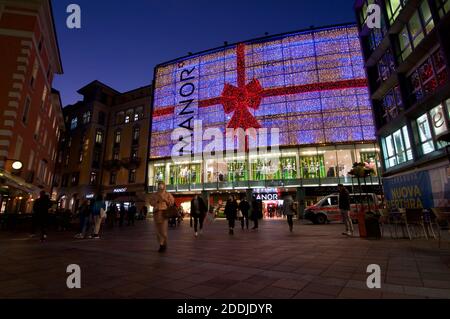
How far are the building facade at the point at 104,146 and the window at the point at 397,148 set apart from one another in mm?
35383

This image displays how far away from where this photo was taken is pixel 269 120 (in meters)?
37.3

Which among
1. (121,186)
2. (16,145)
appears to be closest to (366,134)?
(16,145)

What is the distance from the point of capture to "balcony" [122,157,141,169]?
146 ft

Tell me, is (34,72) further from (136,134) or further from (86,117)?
(86,117)

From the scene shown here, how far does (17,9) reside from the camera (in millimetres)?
18609

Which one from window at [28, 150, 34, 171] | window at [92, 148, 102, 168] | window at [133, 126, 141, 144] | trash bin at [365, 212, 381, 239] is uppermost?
window at [133, 126, 141, 144]

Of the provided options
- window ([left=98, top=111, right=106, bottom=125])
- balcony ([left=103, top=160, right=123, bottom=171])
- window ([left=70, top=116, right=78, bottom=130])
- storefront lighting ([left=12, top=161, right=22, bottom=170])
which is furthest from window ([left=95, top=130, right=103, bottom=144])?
storefront lighting ([left=12, top=161, right=22, bottom=170])

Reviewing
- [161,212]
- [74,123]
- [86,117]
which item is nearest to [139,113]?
[86,117]

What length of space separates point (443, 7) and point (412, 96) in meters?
5.36

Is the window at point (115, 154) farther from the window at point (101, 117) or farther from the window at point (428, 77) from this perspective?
the window at point (428, 77)

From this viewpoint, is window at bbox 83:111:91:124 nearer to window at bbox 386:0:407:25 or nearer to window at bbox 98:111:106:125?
→ window at bbox 98:111:106:125

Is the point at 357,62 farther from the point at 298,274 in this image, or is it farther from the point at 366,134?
the point at 298,274

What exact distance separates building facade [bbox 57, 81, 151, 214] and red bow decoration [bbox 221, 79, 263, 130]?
1639 cm

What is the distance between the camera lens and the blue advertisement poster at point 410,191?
13.1m
